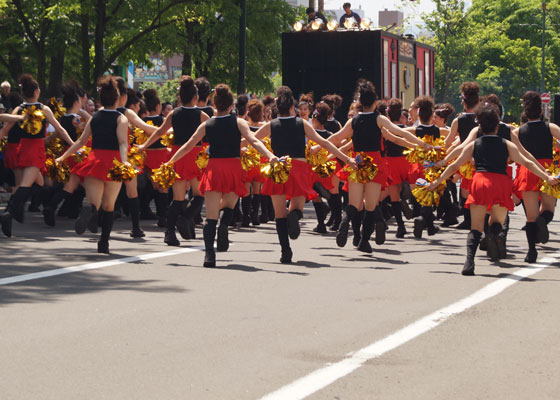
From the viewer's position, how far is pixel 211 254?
37.2ft

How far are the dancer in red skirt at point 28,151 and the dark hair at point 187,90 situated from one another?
2.00m

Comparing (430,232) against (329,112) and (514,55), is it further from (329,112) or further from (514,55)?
(514,55)

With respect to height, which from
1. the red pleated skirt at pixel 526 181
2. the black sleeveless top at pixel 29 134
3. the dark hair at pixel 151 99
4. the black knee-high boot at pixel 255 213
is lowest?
the black knee-high boot at pixel 255 213

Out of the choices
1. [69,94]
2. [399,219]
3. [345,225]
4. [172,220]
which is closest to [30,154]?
[69,94]

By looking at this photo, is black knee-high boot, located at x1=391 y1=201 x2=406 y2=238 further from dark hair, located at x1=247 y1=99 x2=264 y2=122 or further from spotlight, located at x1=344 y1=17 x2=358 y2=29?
spotlight, located at x1=344 y1=17 x2=358 y2=29

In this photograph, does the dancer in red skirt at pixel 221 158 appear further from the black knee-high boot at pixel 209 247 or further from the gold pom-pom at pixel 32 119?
the gold pom-pom at pixel 32 119

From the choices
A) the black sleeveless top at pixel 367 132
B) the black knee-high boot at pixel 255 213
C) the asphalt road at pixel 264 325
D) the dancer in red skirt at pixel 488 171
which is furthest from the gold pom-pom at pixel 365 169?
the black knee-high boot at pixel 255 213

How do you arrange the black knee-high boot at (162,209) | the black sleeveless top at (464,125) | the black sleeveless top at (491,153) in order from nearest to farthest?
the black sleeveless top at (491,153) < the black sleeveless top at (464,125) < the black knee-high boot at (162,209)

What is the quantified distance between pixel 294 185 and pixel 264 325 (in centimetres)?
407

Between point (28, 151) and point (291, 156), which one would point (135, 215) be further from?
point (291, 156)

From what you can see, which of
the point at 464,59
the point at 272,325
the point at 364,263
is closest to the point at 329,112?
the point at 364,263

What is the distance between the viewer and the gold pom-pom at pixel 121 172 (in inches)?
461

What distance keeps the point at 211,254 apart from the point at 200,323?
3386 millimetres

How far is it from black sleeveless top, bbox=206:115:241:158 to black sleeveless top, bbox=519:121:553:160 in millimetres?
3333
